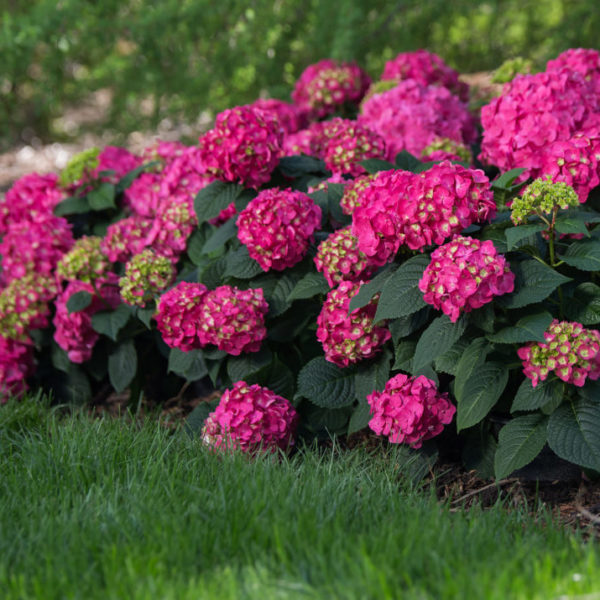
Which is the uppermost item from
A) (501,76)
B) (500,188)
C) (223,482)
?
(501,76)

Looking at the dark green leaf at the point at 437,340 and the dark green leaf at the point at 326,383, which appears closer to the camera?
the dark green leaf at the point at 437,340

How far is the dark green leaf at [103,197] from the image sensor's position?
150 inches

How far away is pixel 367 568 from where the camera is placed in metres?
1.67

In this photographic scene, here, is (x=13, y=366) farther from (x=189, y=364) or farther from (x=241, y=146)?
(x=241, y=146)

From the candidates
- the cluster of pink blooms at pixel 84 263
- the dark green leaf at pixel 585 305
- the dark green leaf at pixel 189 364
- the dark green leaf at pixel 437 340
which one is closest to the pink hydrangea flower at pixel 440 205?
the dark green leaf at pixel 437 340

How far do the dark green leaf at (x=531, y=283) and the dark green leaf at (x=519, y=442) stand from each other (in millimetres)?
399

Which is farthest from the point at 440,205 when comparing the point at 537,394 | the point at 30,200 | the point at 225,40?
the point at 225,40

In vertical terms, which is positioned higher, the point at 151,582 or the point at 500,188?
the point at 500,188

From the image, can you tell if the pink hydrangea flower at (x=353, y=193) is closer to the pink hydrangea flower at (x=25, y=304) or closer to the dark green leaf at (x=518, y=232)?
the dark green leaf at (x=518, y=232)

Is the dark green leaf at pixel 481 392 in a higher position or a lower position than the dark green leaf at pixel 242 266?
lower

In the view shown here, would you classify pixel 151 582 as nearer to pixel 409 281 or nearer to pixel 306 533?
pixel 306 533

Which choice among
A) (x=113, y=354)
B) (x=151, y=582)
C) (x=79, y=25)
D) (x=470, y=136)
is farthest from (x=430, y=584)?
(x=79, y=25)

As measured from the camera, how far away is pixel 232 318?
2.81 metres

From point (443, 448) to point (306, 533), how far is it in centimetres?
114
